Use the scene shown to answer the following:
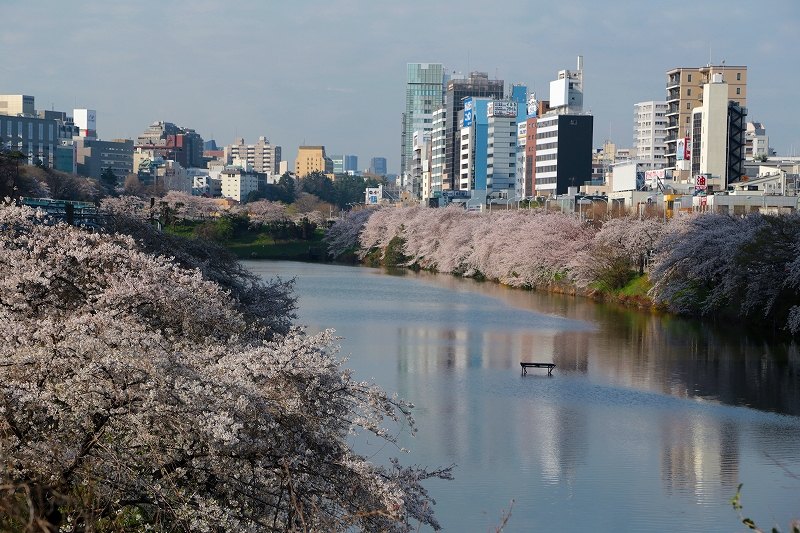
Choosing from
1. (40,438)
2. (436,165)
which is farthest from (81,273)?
(436,165)

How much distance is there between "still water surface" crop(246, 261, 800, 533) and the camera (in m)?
10.8

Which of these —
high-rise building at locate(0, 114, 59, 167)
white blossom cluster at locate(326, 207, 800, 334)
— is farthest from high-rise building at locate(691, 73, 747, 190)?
high-rise building at locate(0, 114, 59, 167)

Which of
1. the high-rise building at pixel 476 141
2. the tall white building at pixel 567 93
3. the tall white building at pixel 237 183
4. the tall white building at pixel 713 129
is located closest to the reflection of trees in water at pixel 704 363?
the tall white building at pixel 713 129

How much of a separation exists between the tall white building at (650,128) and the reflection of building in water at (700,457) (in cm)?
11563

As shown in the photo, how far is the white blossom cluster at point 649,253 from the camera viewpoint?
26.2m

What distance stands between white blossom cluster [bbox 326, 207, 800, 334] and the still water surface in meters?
1.70

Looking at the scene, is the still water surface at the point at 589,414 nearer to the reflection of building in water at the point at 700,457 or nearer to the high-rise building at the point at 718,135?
the reflection of building in water at the point at 700,457

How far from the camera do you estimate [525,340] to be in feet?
78.8

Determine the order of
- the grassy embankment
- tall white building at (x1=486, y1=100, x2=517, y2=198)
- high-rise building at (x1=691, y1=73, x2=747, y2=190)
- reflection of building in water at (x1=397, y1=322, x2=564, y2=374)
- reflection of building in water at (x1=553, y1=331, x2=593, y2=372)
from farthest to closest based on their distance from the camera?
1. tall white building at (x1=486, y1=100, x2=517, y2=198)
2. the grassy embankment
3. high-rise building at (x1=691, y1=73, x2=747, y2=190)
4. reflection of building in water at (x1=553, y1=331, x2=593, y2=372)
5. reflection of building in water at (x1=397, y1=322, x2=564, y2=374)

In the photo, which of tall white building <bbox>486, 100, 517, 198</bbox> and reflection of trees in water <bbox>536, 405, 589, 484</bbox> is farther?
tall white building <bbox>486, 100, 517, 198</bbox>

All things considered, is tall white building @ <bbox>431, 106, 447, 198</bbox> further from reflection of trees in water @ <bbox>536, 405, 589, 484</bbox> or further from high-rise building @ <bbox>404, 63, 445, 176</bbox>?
reflection of trees in water @ <bbox>536, 405, 589, 484</bbox>

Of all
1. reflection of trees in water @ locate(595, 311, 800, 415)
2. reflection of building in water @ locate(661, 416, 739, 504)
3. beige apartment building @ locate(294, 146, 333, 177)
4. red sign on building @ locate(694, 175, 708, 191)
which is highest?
beige apartment building @ locate(294, 146, 333, 177)

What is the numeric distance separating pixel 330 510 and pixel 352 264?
51.0 m

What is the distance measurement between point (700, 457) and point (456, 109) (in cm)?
9510
